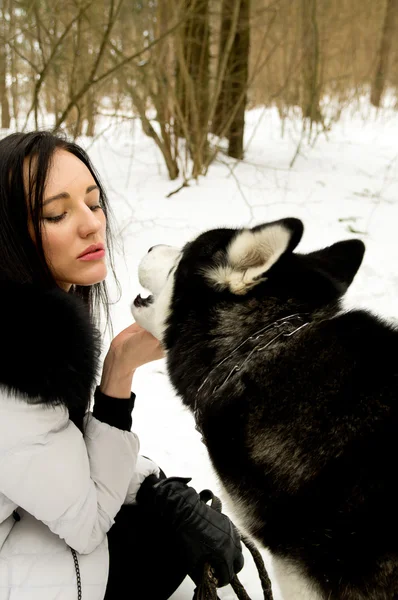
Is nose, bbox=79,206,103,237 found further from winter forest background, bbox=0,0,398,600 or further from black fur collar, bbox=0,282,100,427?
winter forest background, bbox=0,0,398,600

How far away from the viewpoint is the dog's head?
4.69 feet

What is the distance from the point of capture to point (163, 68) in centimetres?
586

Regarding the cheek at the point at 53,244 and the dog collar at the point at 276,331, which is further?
the cheek at the point at 53,244

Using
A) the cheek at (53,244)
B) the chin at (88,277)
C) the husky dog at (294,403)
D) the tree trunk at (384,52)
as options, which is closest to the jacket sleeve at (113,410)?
the husky dog at (294,403)

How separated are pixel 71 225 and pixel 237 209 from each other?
14.4 ft

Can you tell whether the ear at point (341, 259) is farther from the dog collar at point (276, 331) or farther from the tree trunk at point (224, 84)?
the tree trunk at point (224, 84)

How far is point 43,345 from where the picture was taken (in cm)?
132

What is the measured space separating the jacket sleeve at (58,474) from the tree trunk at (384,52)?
13378 millimetres

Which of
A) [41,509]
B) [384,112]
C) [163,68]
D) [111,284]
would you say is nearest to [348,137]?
[384,112]

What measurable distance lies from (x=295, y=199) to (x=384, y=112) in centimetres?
851

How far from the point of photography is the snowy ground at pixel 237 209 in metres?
3.10

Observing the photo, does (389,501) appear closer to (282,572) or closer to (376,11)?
(282,572)

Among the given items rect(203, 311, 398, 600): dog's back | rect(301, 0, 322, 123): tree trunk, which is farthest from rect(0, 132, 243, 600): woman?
rect(301, 0, 322, 123): tree trunk

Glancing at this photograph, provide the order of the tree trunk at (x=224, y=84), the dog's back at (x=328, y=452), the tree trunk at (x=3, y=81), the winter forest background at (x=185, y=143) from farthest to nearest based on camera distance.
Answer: the tree trunk at (x=224, y=84) < the tree trunk at (x=3, y=81) < the winter forest background at (x=185, y=143) < the dog's back at (x=328, y=452)
